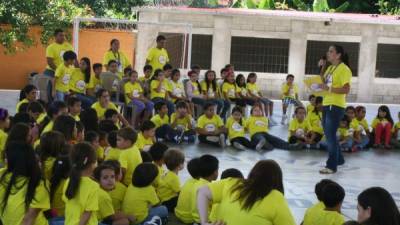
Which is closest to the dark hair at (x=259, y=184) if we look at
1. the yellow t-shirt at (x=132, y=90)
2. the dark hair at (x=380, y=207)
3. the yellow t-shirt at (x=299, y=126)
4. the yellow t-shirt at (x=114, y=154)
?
the dark hair at (x=380, y=207)

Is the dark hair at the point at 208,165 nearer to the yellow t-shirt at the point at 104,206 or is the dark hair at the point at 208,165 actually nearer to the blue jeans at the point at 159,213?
the blue jeans at the point at 159,213

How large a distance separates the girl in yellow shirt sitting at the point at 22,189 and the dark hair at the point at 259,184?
5.03 ft

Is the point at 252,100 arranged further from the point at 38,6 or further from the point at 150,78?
the point at 38,6

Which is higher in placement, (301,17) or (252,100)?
(301,17)

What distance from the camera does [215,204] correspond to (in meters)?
4.87

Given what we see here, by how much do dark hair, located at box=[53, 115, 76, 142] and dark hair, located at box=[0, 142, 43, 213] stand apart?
1.58 metres

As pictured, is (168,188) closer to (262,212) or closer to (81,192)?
(81,192)

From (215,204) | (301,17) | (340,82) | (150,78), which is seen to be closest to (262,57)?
(301,17)

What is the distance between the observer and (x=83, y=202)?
5.00 meters

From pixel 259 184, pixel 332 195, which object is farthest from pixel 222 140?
pixel 259 184

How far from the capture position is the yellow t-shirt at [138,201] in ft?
20.0

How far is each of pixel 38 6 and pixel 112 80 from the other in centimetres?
809

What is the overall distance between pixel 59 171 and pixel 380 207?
2.63 meters

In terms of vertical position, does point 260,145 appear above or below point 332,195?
below
